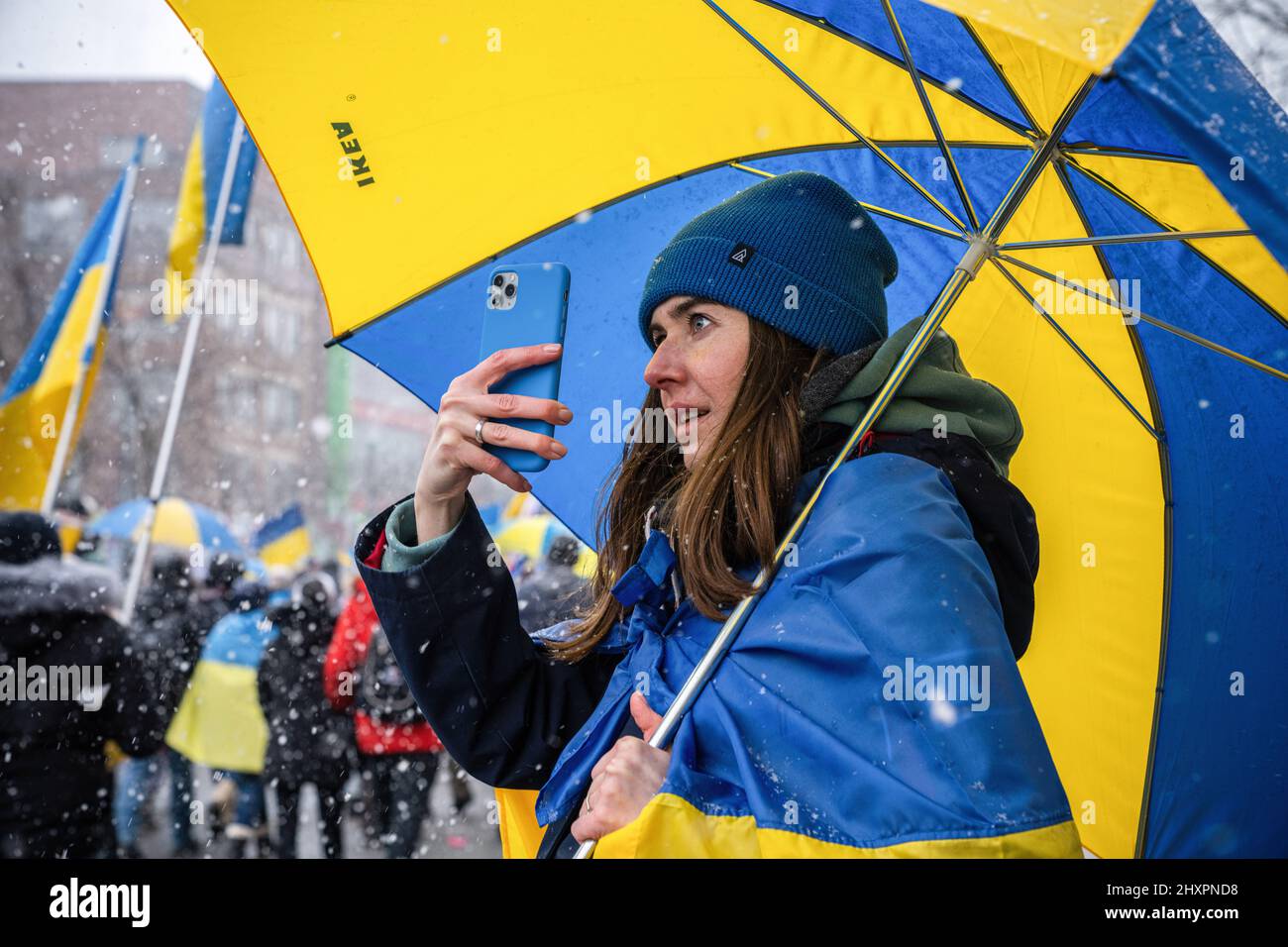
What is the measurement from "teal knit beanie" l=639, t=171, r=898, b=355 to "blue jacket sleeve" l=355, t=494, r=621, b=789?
738 millimetres

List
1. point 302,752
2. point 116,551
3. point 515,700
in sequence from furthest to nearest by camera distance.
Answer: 1. point 116,551
2. point 302,752
3. point 515,700

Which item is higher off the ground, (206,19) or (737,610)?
(206,19)

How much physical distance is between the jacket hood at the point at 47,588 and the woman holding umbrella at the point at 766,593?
124 inches

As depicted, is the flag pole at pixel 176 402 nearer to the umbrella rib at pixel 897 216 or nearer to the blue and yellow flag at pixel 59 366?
the blue and yellow flag at pixel 59 366

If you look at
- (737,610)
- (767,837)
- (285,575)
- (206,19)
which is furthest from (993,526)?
(285,575)

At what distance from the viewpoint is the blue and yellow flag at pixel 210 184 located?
6.93 m

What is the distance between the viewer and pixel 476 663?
8.89ft

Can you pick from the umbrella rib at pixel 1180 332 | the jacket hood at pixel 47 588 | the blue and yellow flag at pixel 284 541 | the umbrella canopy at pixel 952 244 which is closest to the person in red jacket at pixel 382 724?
the jacket hood at pixel 47 588

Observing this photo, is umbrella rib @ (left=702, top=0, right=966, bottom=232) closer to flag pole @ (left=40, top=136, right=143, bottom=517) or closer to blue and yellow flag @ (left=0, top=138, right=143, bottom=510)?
blue and yellow flag @ (left=0, top=138, right=143, bottom=510)

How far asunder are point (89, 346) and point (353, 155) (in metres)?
4.36

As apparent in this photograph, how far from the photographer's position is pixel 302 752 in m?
7.75

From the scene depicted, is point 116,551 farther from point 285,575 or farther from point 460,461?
point 460,461

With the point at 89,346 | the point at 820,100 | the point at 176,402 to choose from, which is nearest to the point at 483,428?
the point at 820,100
